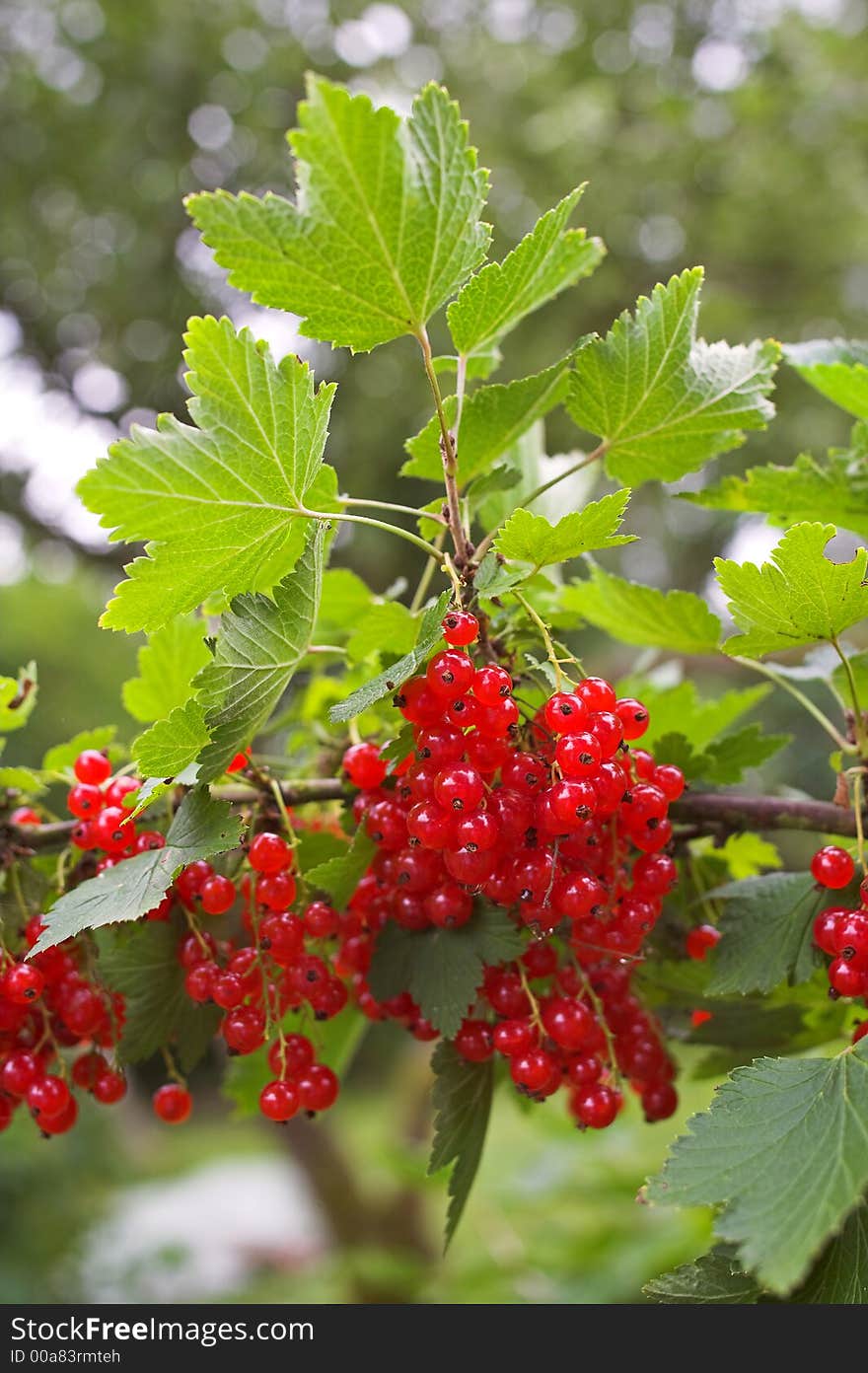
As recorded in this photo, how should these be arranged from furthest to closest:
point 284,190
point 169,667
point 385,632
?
point 284,190 → point 169,667 → point 385,632

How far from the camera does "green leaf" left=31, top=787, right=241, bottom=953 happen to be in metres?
0.59

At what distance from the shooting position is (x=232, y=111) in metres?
4.68

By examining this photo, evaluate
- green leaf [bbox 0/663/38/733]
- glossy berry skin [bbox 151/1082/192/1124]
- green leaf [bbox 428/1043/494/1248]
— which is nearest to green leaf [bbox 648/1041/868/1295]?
green leaf [bbox 428/1043/494/1248]

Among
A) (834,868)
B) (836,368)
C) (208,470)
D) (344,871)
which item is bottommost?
(834,868)

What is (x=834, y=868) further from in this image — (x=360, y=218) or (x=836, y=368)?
(x=360, y=218)

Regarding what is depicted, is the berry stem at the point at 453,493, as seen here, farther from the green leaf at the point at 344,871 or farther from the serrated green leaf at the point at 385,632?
the green leaf at the point at 344,871

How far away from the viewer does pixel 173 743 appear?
61cm

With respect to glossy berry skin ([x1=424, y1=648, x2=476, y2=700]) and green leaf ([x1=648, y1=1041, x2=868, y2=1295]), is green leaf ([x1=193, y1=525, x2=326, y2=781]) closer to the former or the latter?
glossy berry skin ([x1=424, y1=648, x2=476, y2=700])

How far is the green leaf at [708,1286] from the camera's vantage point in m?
0.57

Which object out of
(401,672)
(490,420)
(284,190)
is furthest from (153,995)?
(284,190)

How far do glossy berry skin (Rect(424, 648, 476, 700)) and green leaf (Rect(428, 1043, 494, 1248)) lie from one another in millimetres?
280

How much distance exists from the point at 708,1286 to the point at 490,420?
53 cm

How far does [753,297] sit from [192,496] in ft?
18.7

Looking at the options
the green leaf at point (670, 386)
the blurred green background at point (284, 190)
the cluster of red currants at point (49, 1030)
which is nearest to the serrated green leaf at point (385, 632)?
the green leaf at point (670, 386)
